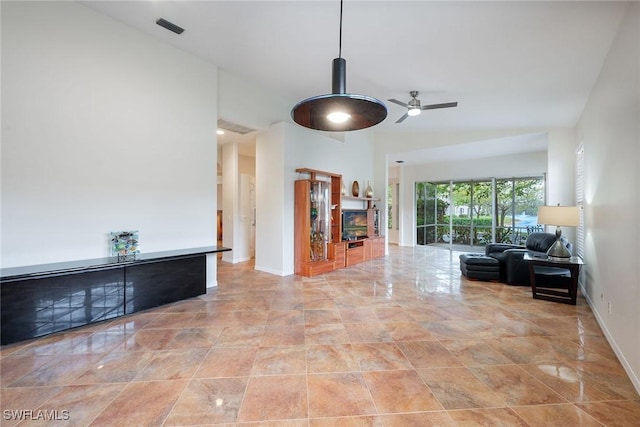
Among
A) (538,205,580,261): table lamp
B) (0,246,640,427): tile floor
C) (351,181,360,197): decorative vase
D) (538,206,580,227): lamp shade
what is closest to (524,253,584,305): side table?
(538,205,580,261): table lamp

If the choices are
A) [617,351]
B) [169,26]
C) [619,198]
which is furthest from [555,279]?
[169,26]

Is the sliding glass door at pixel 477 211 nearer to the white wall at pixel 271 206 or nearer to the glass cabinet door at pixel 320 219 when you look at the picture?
the glass cabinet door at pixel 320 219

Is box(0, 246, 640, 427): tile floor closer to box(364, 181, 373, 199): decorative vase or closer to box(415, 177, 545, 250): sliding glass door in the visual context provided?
box(364, 181, 373, 199): decorative vase

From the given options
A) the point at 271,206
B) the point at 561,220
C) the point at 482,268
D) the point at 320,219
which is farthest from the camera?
the point at 320,219

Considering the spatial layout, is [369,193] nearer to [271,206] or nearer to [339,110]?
[271,206]

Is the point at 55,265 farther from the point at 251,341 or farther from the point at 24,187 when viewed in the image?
the point at 251,341

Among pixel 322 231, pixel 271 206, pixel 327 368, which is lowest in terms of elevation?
pixel 327 368

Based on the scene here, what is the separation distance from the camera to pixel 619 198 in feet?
8.21

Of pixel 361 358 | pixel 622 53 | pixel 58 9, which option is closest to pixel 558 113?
pixel 622 53

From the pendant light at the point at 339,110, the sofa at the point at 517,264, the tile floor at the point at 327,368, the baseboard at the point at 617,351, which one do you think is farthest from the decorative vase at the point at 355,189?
the pendant light at the point at 339,110

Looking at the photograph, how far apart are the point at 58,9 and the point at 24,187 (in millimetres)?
1999

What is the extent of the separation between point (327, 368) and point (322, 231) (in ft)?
11.9

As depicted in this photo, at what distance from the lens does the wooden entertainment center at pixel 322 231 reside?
208 inches

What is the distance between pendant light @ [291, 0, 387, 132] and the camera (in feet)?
5.37
